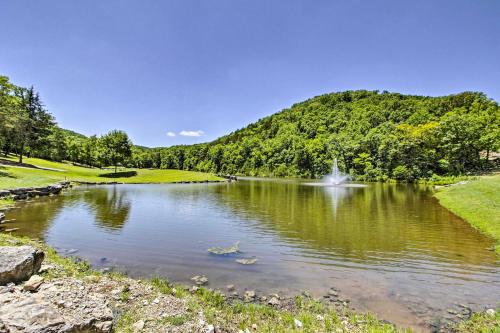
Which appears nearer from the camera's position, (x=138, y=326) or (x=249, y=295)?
(x=138, y=326)

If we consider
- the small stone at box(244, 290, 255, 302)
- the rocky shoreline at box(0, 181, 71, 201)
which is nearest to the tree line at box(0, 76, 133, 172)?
the rocky shoreline at box(0, 181, 71, 201)

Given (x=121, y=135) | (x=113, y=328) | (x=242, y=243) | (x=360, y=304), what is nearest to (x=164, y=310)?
(x=113, y=328)

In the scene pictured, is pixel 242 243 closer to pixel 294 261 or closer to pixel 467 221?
pixel 294 261

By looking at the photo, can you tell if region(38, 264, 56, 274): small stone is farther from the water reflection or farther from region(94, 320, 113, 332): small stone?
the water reflection

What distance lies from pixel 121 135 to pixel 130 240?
77.1 m

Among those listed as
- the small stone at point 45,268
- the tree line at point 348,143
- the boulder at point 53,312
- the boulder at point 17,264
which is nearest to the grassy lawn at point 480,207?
the boulder at point 53,312

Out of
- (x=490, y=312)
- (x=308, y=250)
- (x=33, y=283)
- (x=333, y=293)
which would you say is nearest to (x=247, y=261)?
(x=308, y=250)

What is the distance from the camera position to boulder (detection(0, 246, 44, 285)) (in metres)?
8.51

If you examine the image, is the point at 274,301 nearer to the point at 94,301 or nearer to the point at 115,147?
the point at 94,301

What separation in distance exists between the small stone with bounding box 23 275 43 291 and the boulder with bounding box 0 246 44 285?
0.37 m

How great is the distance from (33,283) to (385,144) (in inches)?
4410

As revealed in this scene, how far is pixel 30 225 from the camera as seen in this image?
68.6ft

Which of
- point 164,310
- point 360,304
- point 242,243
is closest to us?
point 164,310

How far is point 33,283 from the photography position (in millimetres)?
8500
